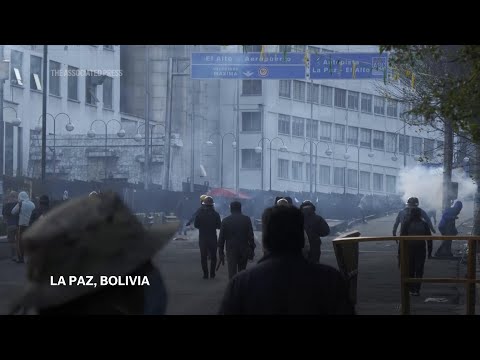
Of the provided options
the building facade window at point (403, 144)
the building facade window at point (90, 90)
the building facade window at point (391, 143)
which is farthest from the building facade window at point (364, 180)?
the building facade window at point (90, 90)

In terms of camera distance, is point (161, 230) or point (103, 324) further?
point (103, 324)

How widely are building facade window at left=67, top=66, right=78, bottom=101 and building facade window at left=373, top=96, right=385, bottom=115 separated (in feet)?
15.3

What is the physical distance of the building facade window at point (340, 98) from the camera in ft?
58.6

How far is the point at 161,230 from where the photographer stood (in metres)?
3.75

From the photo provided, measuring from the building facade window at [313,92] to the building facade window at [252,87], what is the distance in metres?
0.82

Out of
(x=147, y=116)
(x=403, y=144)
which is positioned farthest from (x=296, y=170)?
Result: (x=147, y=116)

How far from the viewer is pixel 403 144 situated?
18.3 metres

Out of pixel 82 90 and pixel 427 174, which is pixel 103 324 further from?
pixel 427 174

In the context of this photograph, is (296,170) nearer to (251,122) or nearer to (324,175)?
(324,175)

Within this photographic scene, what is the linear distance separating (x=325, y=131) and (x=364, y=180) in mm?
1067
